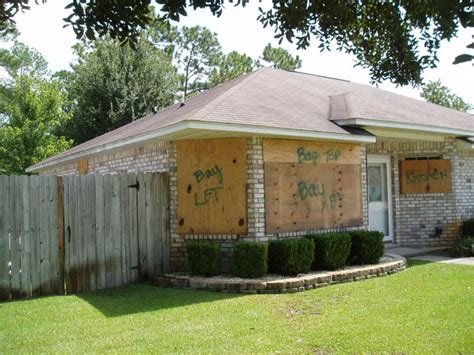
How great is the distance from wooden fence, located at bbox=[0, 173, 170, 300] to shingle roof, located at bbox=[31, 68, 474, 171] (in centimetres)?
144

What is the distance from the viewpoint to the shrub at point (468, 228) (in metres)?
13.2

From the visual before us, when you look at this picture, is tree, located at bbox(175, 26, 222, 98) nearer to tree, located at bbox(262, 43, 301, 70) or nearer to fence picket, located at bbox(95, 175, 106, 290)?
tree, located at bbox(262, 43, 301, 70)

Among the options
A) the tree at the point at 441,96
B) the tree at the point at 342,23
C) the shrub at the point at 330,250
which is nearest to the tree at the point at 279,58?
the tree at the point at 441,96

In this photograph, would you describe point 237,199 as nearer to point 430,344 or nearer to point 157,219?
point 157,219

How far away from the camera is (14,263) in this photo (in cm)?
806

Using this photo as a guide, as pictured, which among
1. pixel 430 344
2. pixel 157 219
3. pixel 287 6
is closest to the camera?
pixel 287 6

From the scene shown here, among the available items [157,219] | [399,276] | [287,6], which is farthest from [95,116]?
[287,6]

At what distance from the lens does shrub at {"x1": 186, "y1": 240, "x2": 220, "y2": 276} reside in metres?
8.95

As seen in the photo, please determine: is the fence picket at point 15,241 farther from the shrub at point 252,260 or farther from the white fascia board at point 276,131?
the shrub at point 252,260

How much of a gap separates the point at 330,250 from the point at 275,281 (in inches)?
67.1

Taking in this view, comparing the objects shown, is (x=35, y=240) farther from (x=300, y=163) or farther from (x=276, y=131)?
(x=300, y=163)

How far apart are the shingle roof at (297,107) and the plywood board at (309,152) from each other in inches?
16.9

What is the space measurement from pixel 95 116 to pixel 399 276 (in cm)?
2195

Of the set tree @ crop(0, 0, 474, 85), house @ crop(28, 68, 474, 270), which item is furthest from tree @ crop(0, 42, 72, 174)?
tree @ crop(0, 0, 474, 85)
